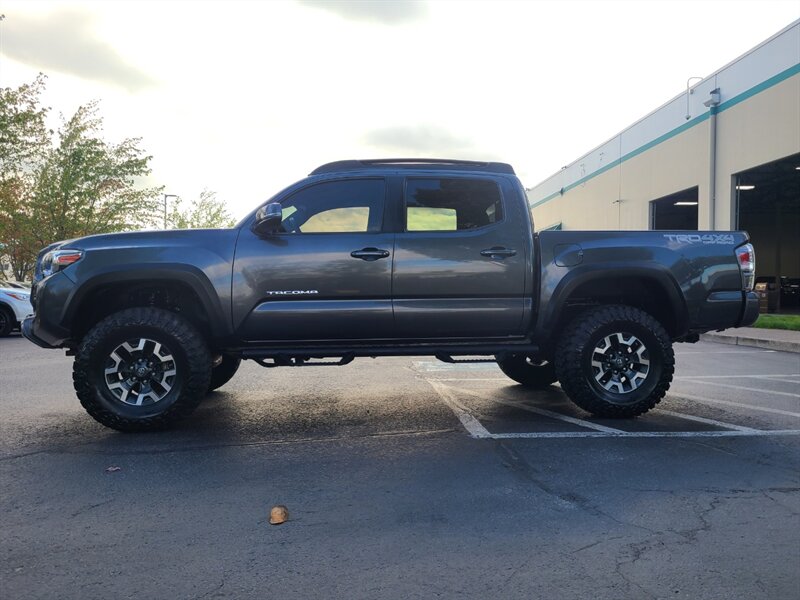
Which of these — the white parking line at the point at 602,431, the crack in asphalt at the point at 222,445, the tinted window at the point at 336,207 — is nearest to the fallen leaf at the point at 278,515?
the crack in asphalt at the point at 222,445

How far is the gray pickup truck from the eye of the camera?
5340 millimetres

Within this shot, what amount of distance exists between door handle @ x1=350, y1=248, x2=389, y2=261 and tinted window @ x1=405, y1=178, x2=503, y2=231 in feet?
1.16

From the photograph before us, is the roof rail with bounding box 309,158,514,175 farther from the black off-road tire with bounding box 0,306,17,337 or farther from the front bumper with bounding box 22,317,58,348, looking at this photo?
the black off-road tire with bounding box 0,306,17,337

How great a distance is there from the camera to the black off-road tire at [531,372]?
24.5 ft

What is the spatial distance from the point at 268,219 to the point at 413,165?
1.43 m

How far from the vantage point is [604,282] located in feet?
19.6

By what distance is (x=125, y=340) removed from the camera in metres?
5.35

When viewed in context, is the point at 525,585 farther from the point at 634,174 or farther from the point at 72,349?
the point at 634,174

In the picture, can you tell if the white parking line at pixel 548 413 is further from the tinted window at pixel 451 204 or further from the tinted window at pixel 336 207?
the tinted window at pixel 336 207

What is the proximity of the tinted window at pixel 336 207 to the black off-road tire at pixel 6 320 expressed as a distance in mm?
12788

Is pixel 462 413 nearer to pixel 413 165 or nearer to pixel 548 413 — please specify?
pixel 548 413

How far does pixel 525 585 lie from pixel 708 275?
13.4 feet

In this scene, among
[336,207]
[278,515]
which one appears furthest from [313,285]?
[278,515]

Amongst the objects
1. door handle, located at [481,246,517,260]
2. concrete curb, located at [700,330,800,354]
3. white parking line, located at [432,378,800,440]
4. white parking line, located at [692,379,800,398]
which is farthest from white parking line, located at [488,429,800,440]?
concrete curb, located at [700,330,800,354]
